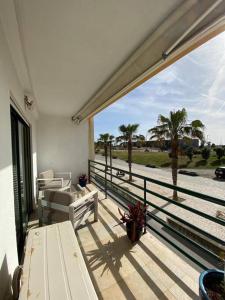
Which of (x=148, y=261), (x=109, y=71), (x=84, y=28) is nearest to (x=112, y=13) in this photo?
(x=84, y=28)

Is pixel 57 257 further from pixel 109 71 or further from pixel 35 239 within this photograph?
pixel 109 71

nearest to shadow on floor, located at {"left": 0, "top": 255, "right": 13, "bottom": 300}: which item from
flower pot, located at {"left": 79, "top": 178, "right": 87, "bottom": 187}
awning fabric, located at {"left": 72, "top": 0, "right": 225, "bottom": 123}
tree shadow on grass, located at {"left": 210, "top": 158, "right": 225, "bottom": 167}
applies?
awning fabric, located at {"left": 72, "top": 0, "right": 225, "bottom": 123}

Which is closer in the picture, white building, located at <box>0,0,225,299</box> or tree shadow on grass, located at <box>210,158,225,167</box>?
white building, located at <box>0,0,225,299</box>

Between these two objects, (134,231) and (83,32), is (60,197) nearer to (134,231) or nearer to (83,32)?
(134,231)

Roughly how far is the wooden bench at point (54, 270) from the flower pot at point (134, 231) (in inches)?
39.6

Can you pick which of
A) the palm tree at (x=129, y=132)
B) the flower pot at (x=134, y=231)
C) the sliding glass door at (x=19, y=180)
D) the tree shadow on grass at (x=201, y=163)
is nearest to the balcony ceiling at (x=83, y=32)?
the sliding glass door at (x=19, y=180)

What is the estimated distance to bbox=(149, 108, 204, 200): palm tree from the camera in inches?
286

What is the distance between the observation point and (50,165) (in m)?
4.91

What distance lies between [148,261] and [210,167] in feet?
70.7

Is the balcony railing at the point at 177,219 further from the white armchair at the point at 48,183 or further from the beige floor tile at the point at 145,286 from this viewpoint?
the white armchair at the point at 48,183

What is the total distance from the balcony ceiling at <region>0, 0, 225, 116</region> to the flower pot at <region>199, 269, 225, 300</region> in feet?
5.86

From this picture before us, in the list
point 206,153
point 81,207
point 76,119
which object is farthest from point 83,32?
point 206,153

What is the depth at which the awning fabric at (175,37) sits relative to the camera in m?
1.05

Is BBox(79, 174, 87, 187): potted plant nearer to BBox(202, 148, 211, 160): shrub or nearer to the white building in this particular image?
the white building
